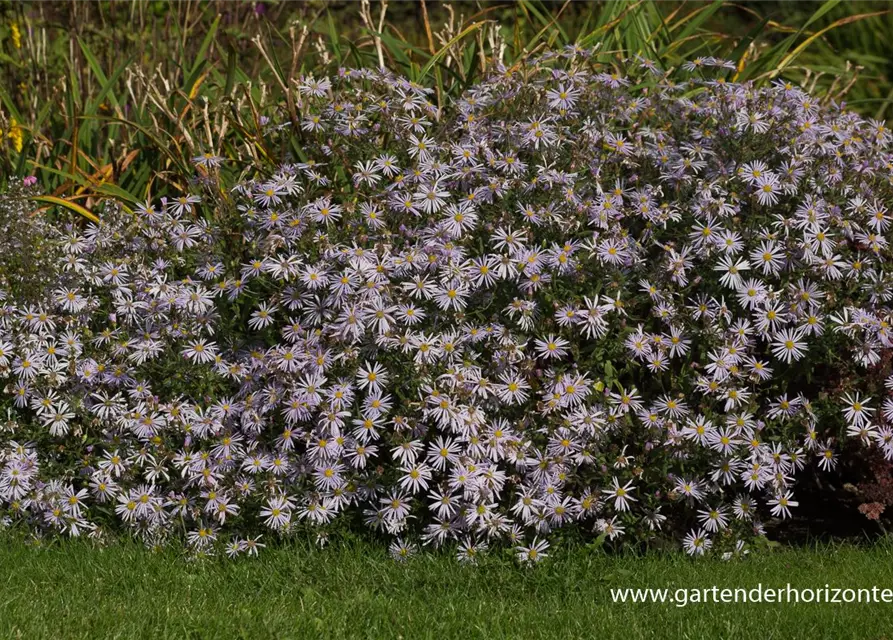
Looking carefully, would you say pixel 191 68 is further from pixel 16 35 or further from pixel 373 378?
pixel 373 378

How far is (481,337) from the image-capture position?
14.1ft

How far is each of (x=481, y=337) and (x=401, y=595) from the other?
3.23 feet

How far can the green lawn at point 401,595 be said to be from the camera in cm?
354

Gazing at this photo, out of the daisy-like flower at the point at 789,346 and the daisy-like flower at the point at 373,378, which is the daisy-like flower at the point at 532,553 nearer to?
the daisy-like flower at the point at 373,378

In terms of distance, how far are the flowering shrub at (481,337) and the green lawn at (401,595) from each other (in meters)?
0.14

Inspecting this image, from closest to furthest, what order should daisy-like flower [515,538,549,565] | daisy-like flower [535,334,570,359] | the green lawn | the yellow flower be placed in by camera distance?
the green lawn → daisy-like flower [515,538,549,565] → daisy-like flower [535,334,570,359] → the yellow flower

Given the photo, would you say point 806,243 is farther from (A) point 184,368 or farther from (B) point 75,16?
(B) point 75,16

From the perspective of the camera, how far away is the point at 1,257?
4.83 meters

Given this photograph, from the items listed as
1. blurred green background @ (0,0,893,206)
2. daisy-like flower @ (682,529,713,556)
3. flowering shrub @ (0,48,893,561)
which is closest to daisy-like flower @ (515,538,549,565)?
flowering shrub @ (0,48,893,561)

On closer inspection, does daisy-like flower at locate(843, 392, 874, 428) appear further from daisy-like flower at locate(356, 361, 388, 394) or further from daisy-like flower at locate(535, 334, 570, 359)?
daisy-like flower at locate(356, 361, 388, 394)

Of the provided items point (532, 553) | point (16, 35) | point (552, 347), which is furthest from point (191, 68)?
point (532, 553)

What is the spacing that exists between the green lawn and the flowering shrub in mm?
139

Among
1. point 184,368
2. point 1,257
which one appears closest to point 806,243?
point 184,368

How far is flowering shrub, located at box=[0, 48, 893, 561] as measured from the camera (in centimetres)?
424
